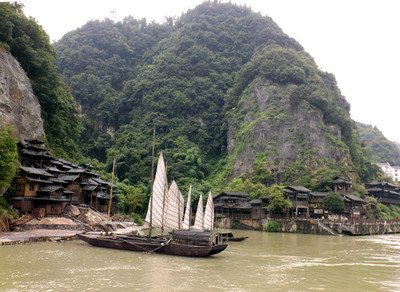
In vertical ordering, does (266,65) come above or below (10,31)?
above

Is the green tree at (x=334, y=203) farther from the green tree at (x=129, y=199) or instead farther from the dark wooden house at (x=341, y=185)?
the green tree at (x=129, y=199)

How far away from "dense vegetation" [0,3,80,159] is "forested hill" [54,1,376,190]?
84.1 feet

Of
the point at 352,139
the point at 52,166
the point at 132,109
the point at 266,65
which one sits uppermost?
the point at 266,65

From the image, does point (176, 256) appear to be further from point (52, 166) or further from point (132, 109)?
point (132, 109)

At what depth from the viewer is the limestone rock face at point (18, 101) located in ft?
121

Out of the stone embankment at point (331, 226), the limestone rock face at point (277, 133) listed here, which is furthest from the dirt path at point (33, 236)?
the limestone rock face at point (277, 133)

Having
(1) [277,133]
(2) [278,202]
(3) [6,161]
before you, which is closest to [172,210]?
(3) [6,161]

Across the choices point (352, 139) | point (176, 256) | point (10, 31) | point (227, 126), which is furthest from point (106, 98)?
point (176, 256)

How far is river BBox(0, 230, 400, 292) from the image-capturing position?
14.8 metres

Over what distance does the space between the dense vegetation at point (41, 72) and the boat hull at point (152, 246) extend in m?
25.0

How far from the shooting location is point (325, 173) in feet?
199

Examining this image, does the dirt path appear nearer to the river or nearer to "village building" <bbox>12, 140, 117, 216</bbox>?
the river

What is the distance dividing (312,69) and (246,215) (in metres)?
48.9

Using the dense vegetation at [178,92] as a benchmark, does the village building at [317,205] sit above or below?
below
